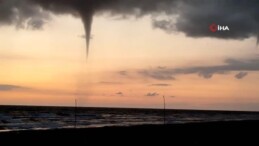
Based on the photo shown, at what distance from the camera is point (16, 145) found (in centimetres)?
2177

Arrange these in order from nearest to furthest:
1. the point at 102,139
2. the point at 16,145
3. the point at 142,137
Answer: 1. the point at 16,145
2. the point at 102,139
3. the point at 142,137

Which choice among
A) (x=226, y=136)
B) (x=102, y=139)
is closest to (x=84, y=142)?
(x=102, y=139)

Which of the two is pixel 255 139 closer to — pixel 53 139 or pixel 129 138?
pixel 129 138

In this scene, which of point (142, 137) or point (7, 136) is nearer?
point (7, 136)

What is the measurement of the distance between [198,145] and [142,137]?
5183 mm

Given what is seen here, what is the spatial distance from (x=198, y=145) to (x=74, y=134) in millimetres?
9020

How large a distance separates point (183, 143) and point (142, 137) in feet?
13.1

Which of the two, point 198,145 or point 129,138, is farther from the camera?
point 129,138

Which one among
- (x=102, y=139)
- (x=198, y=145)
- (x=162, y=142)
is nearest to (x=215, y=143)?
(x=198, y=145)

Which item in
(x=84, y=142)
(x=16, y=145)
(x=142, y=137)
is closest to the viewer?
(x=16, y=145)

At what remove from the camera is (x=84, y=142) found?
934 inches

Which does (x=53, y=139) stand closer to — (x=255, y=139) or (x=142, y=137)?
(x=142, y=137)

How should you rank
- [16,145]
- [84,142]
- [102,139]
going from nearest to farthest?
[16,145] → [84,142] → [102,139]

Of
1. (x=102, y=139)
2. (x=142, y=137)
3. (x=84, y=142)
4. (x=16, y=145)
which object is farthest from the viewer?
(x=142, y=137)
